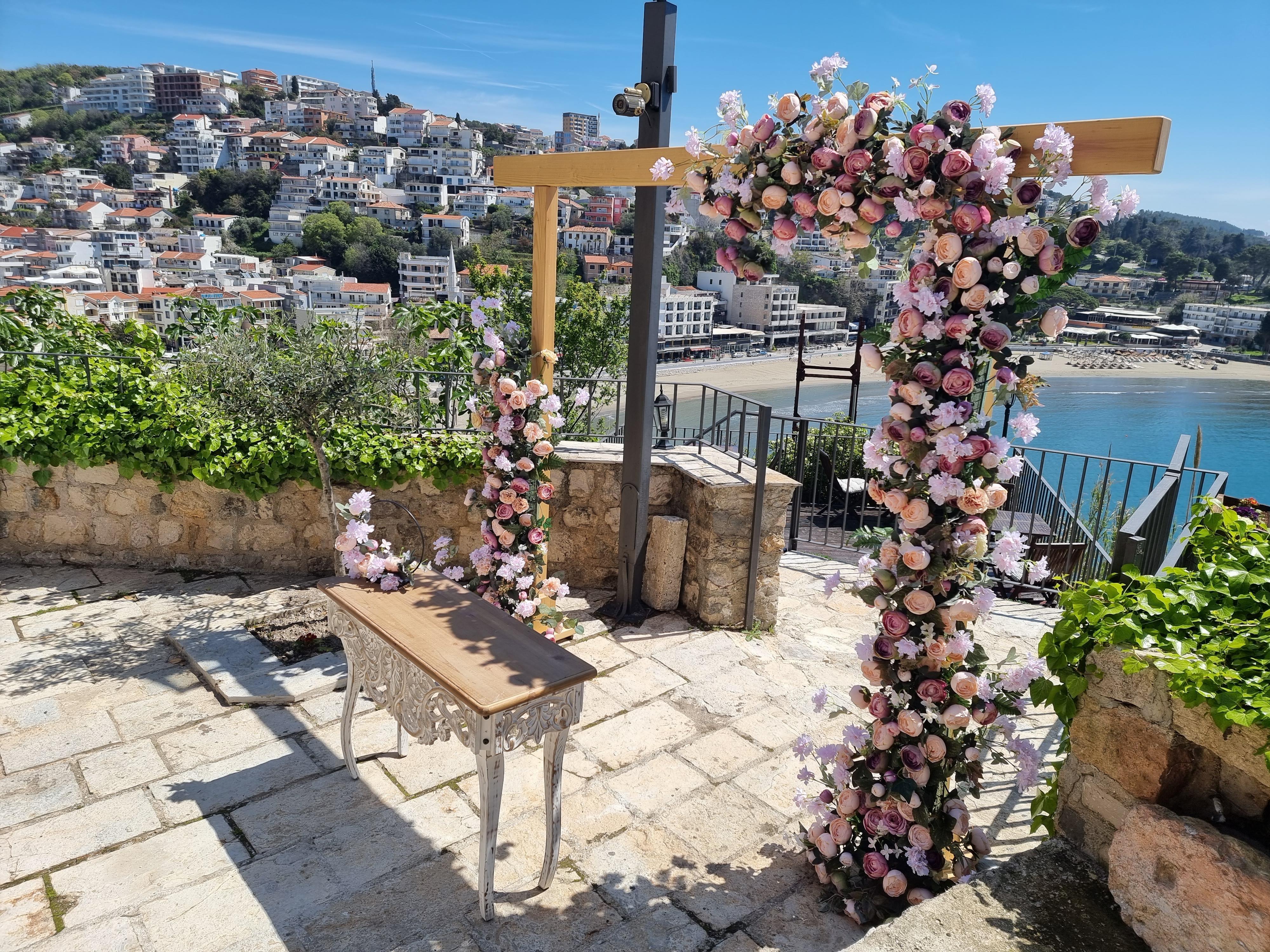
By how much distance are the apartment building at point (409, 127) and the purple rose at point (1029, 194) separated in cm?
12073

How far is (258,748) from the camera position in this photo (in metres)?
3.05

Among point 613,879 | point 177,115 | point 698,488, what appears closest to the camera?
point 613,879

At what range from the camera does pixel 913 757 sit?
2.19 m

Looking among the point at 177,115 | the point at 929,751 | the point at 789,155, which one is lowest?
the point at 929,751

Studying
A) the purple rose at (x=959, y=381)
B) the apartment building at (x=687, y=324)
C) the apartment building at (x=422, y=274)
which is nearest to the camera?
the purple rose at (x=959, y=381)

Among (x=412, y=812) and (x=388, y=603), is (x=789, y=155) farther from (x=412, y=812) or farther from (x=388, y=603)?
(x=412, y=812)

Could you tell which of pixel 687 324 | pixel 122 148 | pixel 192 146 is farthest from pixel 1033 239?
pixel 192 146

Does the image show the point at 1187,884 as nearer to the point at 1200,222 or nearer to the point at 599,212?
the point at 599,212

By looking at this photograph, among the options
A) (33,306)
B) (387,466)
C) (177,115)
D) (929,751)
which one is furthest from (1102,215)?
(177,115)

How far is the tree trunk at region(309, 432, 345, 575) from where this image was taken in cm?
405

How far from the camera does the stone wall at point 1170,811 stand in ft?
5.37

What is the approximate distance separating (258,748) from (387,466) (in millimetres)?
1836

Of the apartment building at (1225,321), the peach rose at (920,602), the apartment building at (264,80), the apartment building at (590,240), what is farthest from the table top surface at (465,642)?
the apartment building at (264,80)

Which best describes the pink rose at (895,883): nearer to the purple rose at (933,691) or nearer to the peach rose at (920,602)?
the purple rose at (933,691)
